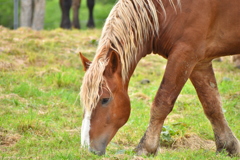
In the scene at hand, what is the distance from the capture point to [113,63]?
394 centimetres

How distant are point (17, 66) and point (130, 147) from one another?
339 cm

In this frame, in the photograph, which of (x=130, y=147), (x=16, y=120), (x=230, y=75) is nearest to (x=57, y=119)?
(x=16, y=120)

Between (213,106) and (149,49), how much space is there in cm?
93

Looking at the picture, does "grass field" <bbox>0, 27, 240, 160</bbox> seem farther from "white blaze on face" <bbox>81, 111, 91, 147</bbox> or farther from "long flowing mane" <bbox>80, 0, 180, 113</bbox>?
"long flowing mane" <bbox>80, 0, 180, 113</bbox>

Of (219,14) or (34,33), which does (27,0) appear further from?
(219,14)

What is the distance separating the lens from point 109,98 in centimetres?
391

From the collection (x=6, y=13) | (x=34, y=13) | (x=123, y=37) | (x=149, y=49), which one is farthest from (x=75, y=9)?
(x=123, y=37)

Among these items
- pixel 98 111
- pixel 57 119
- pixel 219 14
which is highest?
pixel 219 14

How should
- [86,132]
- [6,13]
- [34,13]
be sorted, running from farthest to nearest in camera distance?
[6,13] → [34,13] → [86,132]

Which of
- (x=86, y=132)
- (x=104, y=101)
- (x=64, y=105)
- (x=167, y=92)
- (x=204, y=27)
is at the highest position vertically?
(x=204, y=27)

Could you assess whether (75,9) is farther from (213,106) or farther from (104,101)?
(104,101)

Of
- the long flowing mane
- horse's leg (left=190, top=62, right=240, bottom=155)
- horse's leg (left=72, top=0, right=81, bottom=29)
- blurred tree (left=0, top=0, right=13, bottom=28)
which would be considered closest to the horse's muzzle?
the long flowing mane

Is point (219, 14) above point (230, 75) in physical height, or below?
above

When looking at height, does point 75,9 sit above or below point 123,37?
below
